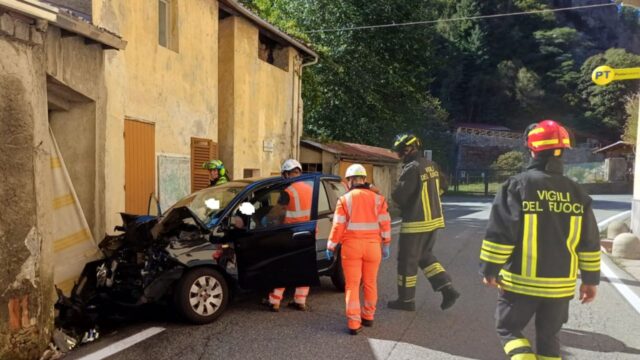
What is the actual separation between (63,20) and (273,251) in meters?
3.48

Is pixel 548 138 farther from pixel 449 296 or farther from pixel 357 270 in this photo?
pixel 449 296

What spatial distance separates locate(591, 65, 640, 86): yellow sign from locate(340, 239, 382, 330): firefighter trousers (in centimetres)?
690

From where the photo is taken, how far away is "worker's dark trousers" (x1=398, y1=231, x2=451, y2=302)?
5523 millimetres

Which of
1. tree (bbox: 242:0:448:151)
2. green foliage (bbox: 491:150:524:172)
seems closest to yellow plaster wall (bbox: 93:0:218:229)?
tree (bbox: 242:0:448:151)

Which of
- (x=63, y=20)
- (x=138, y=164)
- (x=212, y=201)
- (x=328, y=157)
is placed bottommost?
(x=212, y=201)

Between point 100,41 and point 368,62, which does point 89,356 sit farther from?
point 368,62

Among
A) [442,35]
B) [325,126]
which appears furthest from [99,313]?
[442,35]

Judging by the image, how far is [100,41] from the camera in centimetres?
646

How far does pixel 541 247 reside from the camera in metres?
3.16

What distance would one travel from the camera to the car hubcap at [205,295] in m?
4.97

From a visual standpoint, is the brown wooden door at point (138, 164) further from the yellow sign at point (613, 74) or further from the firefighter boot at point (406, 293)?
the yellow sign at point (613, 74)

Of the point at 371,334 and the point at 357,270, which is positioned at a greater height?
the point at 357,270

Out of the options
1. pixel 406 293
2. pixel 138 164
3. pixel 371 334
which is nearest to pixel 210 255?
pixel 371 334

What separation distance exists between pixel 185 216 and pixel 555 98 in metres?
66.4
